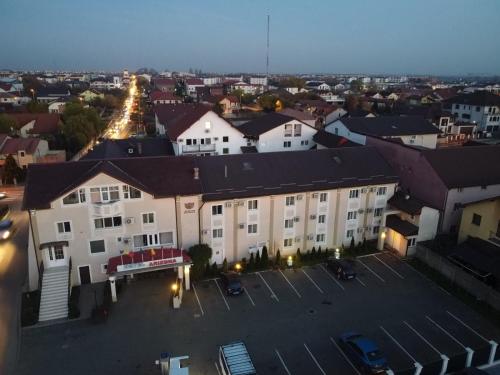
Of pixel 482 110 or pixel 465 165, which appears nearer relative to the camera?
pixel 465 165

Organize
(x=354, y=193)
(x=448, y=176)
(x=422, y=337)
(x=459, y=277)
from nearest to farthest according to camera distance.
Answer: (x=422, y=337), (x=459, y=277), (x=354, y=193), (x=448, y=176)

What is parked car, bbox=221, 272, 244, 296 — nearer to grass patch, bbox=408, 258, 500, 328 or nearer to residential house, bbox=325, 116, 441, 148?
grass patch, bbox=408, 258, 500, 328

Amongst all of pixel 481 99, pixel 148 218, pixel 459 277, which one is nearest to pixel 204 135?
pixel 148 218

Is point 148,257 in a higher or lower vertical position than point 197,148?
lower

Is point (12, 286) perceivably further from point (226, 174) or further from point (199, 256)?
point (226, 174)

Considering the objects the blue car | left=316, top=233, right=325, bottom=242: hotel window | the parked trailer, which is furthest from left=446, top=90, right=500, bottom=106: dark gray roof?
the parked trailer

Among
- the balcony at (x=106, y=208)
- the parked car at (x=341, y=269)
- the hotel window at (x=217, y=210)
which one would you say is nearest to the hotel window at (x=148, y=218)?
the balcony at (x=106, y=208)

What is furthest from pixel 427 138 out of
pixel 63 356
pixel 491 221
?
pixel 63 356
